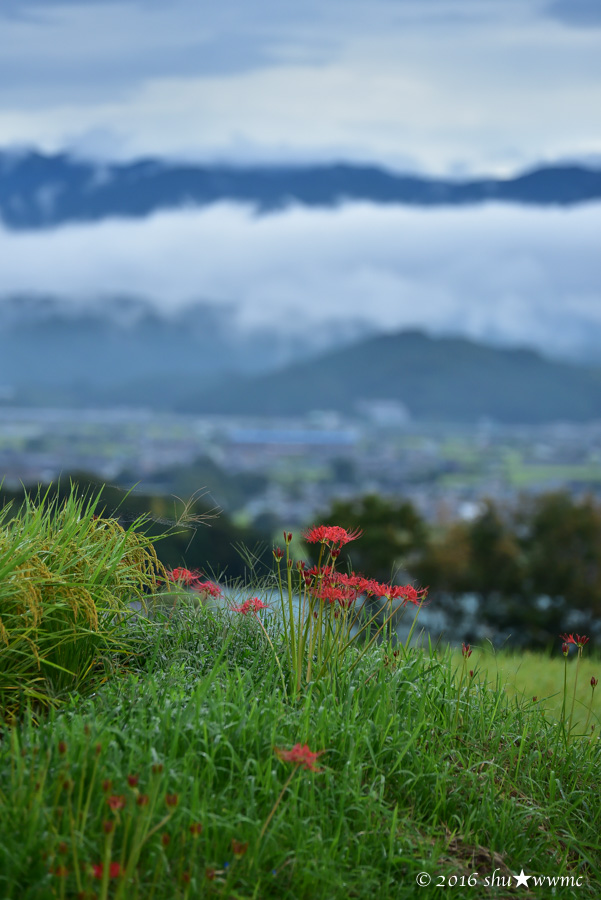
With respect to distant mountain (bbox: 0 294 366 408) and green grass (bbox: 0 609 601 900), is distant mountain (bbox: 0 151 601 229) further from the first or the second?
green grass (bbox: 0 609 601 900)

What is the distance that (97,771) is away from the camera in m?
2.68

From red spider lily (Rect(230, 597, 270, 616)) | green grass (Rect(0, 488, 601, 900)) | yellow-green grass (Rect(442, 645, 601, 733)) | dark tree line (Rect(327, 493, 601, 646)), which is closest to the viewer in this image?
green grass (Rect(0, 488, 601, 900))

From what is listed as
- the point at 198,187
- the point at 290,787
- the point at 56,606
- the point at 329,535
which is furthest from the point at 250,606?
the point at 198,187

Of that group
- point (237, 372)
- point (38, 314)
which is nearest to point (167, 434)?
point (237, 372)

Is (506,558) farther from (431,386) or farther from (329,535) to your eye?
(431,386)

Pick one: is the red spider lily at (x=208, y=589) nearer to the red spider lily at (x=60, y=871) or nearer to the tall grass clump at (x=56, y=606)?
the tall grass clump at (x=56, y=606)

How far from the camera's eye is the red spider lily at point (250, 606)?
14.0 feet

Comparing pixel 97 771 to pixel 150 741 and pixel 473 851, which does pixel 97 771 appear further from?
pixel 473 851

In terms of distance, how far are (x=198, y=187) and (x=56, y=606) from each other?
70.0 meters

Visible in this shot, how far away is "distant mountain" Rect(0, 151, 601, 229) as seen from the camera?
5259 cm

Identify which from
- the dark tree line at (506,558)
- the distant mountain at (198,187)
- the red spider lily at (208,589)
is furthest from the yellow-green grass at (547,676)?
the distant mountain at (198,187)

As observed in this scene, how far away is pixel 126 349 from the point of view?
59.4 meters

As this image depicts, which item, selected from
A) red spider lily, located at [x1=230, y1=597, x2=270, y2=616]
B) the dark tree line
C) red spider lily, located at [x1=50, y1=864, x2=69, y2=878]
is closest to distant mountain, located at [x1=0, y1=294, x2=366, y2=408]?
the dark tree line

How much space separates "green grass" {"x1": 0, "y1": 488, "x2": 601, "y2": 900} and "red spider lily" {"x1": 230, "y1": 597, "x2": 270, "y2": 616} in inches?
3.7
